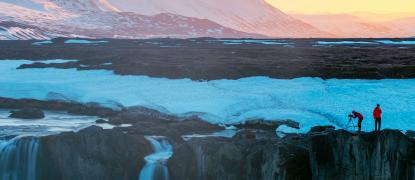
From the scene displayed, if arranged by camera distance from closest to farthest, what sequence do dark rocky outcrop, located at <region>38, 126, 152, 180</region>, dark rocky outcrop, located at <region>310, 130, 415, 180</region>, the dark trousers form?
dark rocky outcrop, located at <region>310, 130, 415, 180</region> → dark rocky outcrop, located at <region>38, 126, 152, 180</region> → the dark trousers

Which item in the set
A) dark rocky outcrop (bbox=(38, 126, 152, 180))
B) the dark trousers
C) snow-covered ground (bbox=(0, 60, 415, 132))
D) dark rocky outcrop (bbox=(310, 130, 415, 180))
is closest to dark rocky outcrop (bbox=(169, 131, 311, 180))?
dark rocky outcrop (bbox=(310, 130, 415, 180))

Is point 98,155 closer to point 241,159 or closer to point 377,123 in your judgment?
point 241,159

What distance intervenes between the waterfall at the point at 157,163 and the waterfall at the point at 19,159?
601 cm

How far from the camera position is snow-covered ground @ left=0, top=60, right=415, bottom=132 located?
133ft

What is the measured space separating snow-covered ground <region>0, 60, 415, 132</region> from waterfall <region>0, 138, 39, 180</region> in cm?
1155

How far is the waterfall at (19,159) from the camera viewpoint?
33875mm

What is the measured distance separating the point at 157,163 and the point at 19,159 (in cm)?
754

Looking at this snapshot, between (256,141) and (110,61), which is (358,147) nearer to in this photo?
(256,141)

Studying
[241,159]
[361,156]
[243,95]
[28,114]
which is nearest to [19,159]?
[28,114]

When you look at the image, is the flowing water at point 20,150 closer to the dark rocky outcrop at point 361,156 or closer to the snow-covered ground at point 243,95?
the snow-covered ground at point 243,95

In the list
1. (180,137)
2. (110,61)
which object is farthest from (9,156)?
(110,61)

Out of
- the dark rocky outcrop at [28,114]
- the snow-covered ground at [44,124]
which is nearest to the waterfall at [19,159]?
the snow-covered ground at [44,124]

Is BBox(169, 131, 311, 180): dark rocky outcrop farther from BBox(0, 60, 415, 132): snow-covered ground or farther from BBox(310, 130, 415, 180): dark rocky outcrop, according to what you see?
BBox(0, 60, 415, 132): snow-covered ground

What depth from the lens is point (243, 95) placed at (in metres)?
47.4
